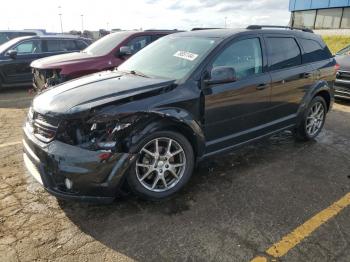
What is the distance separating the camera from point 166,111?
3268 mm

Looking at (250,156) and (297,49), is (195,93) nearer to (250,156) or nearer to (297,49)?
(250,156)

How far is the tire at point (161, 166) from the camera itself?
10.6 ft

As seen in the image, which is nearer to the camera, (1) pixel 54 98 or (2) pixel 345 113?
(1) pixel 54 98

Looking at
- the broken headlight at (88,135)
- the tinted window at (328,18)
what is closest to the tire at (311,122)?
the broken headlight at (88,135)

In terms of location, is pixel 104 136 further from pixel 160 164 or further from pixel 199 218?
pixel 199 218

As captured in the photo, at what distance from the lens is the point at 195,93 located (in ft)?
11.5

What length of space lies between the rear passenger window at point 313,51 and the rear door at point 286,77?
0.51 ft

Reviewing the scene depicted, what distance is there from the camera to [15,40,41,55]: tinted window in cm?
988

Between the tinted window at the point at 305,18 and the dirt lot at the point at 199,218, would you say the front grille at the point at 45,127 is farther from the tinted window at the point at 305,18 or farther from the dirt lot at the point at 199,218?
the tinted window at the point at 305,18

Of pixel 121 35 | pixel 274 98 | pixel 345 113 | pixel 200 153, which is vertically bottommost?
→ pixel 345 113

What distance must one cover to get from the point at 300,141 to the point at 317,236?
2.69 m

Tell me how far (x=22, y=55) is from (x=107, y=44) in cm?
357

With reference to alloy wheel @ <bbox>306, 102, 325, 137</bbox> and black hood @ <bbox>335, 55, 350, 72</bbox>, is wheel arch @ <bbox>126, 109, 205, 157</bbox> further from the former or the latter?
black hood @ <bbox>335, 55, 350, 72</bbox>

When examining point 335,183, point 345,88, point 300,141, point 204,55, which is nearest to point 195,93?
point 204,55
